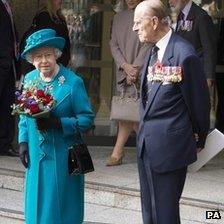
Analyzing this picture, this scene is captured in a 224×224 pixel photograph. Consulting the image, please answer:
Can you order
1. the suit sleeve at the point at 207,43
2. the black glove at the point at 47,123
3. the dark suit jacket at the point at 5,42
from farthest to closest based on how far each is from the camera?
the dark suit jacket at the point at 5,42
the suit sleeve at the point at 207,43
the black glove at the point at 47,123

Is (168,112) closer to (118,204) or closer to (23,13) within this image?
(118,204)

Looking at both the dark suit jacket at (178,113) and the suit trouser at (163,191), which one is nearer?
the dark suit jacket at (178,113)

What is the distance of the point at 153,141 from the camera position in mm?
4254

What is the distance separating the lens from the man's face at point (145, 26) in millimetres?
4234

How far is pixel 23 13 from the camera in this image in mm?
8453

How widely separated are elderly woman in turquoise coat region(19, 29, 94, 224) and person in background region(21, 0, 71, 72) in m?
3.09

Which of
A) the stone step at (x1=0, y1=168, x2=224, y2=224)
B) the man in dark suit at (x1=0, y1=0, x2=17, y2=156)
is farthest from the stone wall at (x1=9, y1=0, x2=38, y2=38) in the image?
the stone step at (x1=0, y1=168, x2=224, y2=224)

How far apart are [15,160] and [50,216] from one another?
306 cm

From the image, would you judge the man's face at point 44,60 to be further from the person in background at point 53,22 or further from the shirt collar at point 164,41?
the person in background at point 53,22

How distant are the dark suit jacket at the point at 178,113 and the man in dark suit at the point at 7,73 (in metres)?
3.69

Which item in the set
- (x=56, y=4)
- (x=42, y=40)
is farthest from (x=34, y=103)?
(x=56, y=4)

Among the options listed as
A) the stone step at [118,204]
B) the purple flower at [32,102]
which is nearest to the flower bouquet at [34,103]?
the purple flower at [32,102]

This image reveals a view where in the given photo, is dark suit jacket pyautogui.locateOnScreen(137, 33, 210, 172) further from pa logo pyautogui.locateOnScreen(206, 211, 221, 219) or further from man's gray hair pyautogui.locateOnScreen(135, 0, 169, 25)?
pa logo pyautogui.locateOnScreen(206, 211, 221, 219)

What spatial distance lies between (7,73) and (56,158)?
3335mm
